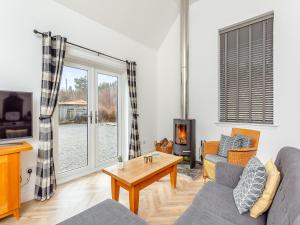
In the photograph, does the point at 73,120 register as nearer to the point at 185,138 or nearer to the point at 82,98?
the point at 82,98

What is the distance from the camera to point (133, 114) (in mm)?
3906

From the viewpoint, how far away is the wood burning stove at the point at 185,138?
3.53 meters

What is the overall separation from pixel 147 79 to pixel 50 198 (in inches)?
125

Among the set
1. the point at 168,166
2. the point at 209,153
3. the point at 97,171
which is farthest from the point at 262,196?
the point at 97,171

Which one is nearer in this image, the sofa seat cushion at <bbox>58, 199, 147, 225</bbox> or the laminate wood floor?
the sofa seat cushion at <bbox>58, 199, 147, 225</bbox>

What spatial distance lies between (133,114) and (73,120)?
4.22ft

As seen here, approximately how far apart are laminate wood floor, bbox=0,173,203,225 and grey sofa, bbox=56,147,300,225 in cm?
66

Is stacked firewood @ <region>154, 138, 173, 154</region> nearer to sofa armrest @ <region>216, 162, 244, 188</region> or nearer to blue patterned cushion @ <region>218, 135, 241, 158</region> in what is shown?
blue patterned cushion @ <region>218, 135, 241, 158</region>

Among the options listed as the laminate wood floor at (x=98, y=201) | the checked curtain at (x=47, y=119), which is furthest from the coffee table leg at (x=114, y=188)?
the checked curtain at (x=47, y=119)

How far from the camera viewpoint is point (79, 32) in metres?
2.96

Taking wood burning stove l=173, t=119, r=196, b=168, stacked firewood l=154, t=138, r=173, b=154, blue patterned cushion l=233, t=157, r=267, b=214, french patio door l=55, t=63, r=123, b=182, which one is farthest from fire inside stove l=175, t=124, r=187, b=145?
blue patterned cushion l=233, t=157, r=267, b=214

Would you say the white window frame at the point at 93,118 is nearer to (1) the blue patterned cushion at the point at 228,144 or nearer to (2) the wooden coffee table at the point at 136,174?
(2) the wooden coffee table at the point at 136,174

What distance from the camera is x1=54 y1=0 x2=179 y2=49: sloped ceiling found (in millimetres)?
3002

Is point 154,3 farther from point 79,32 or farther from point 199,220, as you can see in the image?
point 199,220
